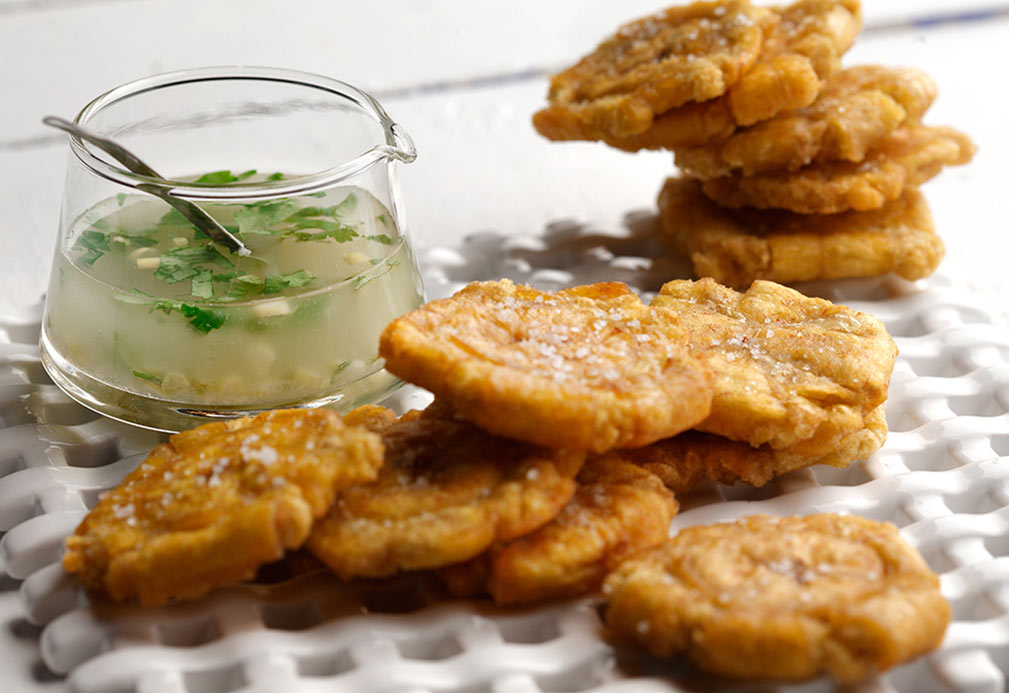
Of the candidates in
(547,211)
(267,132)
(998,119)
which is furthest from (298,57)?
(998,119)

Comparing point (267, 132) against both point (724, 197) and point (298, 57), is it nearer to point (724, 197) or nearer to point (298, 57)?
point (724, 197)

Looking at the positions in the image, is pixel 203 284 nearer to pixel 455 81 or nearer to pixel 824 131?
pixel 824 131

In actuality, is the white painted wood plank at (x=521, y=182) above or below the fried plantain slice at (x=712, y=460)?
above

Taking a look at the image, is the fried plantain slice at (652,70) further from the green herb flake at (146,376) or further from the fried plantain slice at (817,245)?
the green herb flake at (146,376)

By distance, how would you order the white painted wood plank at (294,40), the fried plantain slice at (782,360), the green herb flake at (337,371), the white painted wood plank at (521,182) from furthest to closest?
the white painted wood plank at (294,40) → the white painted wood plank at (521,182) → the green herb flake at (337,371) → the fried plantain slice at (782,360)

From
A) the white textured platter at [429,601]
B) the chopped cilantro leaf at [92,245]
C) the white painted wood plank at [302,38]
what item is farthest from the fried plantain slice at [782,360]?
the white painted wood plank at [302,38]

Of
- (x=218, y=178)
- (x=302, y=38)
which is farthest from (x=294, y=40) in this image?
(x=218, y=178)
